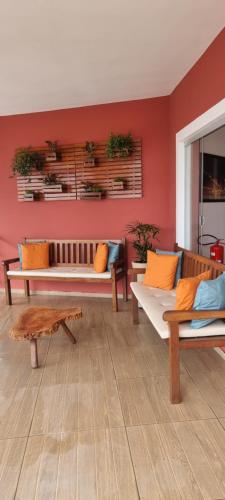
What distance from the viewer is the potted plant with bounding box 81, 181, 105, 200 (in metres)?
4.14

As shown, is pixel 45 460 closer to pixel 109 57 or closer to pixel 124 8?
pixel 124 8

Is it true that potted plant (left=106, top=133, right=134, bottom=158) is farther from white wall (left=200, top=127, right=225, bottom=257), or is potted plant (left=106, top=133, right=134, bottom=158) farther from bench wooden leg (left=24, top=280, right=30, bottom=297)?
bench wooden leg (left=24, top=280, right=30, bottom=297)

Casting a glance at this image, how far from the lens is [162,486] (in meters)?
1.42

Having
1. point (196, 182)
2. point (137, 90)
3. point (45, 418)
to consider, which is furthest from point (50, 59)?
point (45, 418)

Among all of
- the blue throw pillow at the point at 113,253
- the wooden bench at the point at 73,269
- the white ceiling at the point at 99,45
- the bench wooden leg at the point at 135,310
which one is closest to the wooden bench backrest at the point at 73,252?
the wooden bench at the point at 73,269

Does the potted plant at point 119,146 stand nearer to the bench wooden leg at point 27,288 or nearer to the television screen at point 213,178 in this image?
the television screen at point 213,178

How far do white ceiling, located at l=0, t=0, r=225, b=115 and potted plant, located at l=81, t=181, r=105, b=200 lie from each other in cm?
109

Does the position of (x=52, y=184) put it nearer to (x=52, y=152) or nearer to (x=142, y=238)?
(x=52, y=152)

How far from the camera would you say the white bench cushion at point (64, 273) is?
3797 millimetres

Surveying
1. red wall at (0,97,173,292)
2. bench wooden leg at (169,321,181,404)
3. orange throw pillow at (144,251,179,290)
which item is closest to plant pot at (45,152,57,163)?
red wall at (0,97,173,292)

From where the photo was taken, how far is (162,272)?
122 inches

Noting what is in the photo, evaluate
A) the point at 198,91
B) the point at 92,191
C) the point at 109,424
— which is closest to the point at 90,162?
the point at 92,191

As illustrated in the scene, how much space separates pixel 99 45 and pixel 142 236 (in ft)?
7.40

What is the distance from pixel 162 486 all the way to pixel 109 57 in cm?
322
